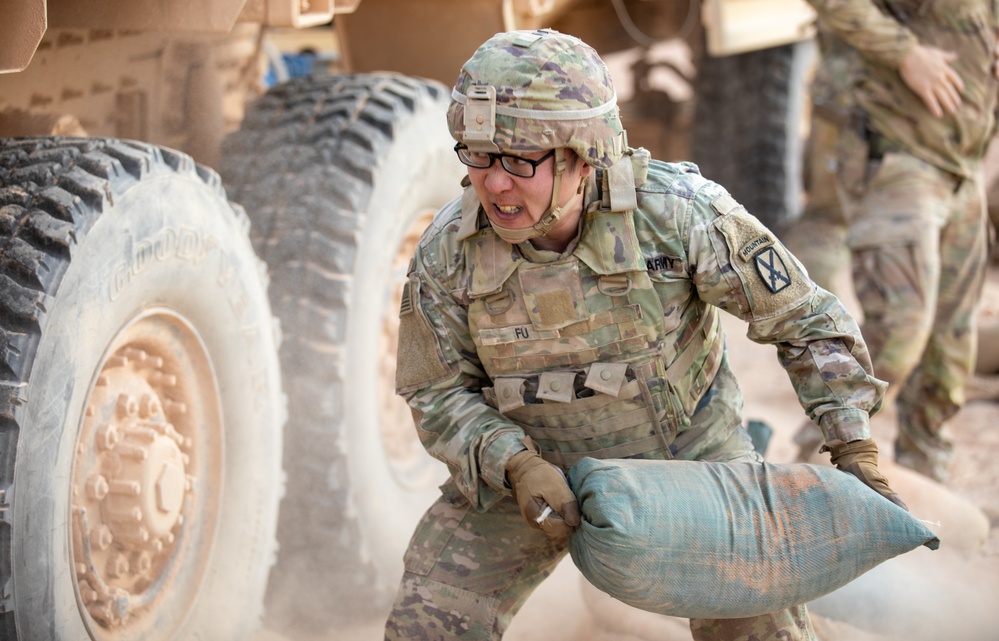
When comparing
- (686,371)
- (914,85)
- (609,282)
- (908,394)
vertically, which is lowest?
(908,394)

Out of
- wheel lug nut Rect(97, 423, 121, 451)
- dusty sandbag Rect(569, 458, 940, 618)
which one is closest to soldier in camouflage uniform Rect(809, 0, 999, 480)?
dusty sandbag Rect(569, 458, 940, 618)

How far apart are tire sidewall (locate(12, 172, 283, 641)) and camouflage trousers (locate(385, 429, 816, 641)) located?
A: 0.63 m

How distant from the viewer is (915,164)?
434 centimetres

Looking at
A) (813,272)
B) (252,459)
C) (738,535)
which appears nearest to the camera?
(738,535)

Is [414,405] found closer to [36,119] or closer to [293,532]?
[293,532]

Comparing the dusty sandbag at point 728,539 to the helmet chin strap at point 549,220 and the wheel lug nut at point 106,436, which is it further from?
the wheel lug nut at point 106,436

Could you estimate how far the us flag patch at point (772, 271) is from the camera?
7.89 ft

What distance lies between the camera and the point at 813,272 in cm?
630

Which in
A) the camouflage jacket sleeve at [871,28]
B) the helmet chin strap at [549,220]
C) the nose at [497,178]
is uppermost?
the camouflage jacket sleeve at [871,28]

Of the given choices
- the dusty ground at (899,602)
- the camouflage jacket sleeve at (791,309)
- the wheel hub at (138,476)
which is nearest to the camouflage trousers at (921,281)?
the dusty ground at (899,602)

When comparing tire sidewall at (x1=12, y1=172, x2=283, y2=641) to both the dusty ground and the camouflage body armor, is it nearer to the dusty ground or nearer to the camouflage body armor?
the dusty ground

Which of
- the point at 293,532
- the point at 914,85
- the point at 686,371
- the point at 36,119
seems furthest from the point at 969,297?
the point at 36,119

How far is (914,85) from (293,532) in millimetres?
2612

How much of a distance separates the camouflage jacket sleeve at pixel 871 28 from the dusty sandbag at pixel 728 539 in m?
2.35
